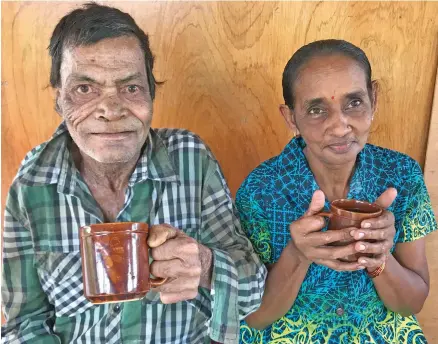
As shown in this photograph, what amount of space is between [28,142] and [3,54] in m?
0.38

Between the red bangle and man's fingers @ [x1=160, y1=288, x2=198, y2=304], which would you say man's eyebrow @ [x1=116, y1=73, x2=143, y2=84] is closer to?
man's fingers @ [x1=160, y1=288, x2=198, y2=304]

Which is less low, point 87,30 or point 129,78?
point 87,30

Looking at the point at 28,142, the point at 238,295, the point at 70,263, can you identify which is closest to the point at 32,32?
the point at 28,142

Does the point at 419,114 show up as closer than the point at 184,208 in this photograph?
No

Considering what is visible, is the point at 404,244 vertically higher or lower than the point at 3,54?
lower

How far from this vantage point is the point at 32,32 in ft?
6.60

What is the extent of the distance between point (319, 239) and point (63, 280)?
2.70 ft

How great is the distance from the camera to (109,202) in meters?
1.63

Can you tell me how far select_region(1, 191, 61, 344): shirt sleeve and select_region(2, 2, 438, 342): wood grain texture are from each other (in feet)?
2.24

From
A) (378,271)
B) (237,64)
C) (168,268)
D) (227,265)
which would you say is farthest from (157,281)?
(237,64)

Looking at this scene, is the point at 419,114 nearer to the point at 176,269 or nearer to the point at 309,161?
the point at 309,161

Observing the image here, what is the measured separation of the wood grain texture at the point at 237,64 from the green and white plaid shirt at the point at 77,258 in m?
0.54

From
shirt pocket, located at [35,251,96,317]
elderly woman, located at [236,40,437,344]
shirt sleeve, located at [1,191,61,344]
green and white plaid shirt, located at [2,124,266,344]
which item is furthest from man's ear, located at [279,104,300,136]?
shirt sleeve, located at [1,191,61,344]

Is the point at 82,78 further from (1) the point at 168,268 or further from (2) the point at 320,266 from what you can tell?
(2) the point at 320,266
